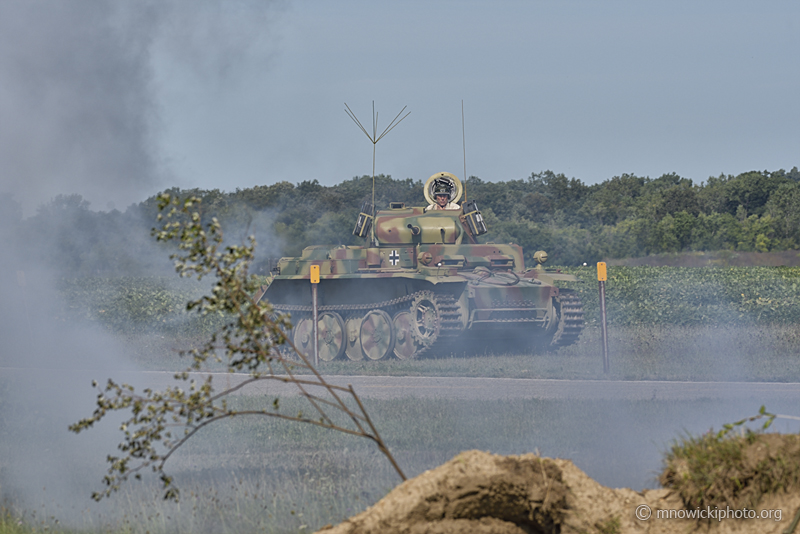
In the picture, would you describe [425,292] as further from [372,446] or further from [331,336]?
[372,446]

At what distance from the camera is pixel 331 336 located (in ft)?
64.0

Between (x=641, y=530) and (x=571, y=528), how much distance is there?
0.40 meters

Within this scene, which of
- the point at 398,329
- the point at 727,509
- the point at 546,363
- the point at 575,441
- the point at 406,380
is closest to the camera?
the point at 727,509

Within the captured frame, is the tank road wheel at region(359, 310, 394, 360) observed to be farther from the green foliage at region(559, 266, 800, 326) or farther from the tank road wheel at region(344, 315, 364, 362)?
the green foliage at region(559, 266, 800, 326)

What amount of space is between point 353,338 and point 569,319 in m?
4.79

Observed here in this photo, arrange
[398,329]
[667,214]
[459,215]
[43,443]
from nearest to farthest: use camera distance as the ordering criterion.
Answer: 1. [43,443]
2. [398,329]
3. [459,215]
4. [667,214]

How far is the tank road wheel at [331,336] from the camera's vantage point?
19250 millimetres

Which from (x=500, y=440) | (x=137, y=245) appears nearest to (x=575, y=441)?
(x=500, y=440)

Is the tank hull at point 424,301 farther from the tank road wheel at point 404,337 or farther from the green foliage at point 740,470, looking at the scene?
the green foliage at point 740,470

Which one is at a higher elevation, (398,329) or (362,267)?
(362,267)

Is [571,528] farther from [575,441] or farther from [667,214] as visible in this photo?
[667,214]

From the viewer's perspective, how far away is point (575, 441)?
818cm

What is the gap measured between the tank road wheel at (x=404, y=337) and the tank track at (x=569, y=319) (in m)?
2.84

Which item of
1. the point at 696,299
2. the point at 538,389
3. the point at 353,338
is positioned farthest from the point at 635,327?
the point at 538,389
